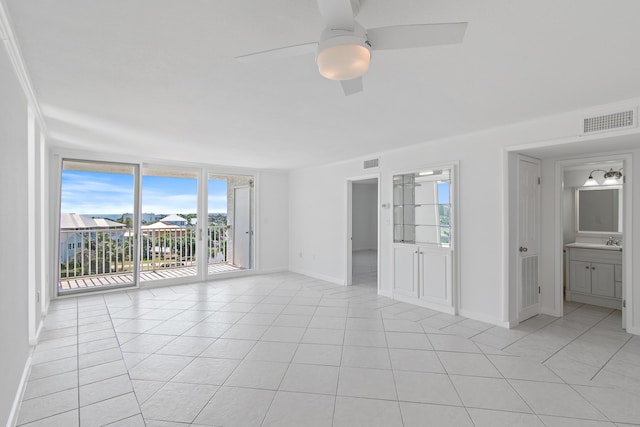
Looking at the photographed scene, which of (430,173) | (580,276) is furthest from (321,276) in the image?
(580,276)

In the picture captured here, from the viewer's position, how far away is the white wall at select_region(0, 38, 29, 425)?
1.77 m

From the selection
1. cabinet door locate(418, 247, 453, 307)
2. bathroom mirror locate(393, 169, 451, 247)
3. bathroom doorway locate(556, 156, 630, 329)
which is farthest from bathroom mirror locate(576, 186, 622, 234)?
cabinet door locate(418, 247, 453, 307)

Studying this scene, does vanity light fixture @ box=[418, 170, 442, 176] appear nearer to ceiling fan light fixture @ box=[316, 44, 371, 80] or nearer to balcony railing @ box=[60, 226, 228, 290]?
ceiling fan light fixture @ box=[316, 44, 371, 80]

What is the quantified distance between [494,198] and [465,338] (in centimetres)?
170

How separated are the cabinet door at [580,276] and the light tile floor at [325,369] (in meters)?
0.40

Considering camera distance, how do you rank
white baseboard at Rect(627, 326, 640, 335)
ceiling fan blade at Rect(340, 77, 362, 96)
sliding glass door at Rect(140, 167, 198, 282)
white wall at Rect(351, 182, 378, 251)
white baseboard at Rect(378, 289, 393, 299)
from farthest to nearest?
white wall at Rect(351, 182, 378, 251), sliding glass door at Rect(140, 167, 198, 282), white baseboard at Rect(378, 289, 393, 299), white baseboard at Rect(627, 326, 640, 335), ceiling fan blade at Rect(340, 77, 362, 96)

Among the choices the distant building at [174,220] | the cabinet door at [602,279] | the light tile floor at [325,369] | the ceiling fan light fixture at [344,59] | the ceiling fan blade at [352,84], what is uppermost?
the ceiling fan blade at [352,84]

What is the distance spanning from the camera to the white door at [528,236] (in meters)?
3.88

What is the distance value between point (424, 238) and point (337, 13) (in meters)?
3.89

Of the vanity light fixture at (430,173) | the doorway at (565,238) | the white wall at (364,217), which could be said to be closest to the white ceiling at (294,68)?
the vanity light fixture at (430,173)

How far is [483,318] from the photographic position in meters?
3.89

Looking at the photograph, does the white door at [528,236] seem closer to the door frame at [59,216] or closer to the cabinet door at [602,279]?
the cabinet door at [602,279]

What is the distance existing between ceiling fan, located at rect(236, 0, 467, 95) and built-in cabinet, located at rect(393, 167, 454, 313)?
10.3 ft

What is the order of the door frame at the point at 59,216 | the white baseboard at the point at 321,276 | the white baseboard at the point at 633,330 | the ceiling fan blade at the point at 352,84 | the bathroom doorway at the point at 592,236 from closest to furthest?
the ceiling fan blade at the point at 352,84 < the white baseboard at the point at 633,330 < the bathroom doorway at the point at 592,236 < the door frame at the point at 59,216 < the white baseboard at the point at 321,276
